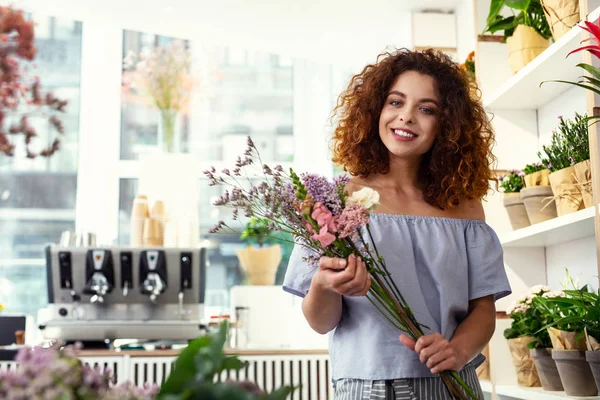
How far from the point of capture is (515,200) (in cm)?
252

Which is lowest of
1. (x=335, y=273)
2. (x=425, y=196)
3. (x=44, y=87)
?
(x=335, y=273)

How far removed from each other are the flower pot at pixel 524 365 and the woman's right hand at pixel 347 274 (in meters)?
1.34

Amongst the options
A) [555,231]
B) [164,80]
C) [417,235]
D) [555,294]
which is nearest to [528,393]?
[555,294]

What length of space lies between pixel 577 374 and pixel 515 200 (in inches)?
27.6

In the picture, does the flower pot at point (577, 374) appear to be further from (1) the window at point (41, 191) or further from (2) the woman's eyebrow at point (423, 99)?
(1) the window at point (41, 191)

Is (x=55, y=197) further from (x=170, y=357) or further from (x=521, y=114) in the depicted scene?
(x=521, y=114)

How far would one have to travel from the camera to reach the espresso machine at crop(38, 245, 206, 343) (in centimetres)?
370

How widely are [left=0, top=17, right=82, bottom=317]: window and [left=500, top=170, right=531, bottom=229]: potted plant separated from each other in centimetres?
313

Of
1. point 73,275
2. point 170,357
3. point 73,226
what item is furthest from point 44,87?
point 170,357

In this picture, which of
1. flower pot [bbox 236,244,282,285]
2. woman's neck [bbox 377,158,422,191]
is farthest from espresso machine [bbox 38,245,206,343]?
woman's neck [bbox 377,158,422,191]

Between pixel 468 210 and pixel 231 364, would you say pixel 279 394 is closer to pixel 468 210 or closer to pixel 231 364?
pixel 231 364

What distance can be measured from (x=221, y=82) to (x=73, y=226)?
4.51 ft

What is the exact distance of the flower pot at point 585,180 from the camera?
201 centimetres

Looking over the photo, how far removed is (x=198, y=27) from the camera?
4.41 metres
